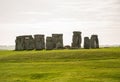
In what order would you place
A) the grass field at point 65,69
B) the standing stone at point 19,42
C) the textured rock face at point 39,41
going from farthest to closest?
1. the standing stone at point 19,42
2. the textured rock face at point 39,41
3. the grass field at point 65,69

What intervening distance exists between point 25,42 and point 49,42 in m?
6.88

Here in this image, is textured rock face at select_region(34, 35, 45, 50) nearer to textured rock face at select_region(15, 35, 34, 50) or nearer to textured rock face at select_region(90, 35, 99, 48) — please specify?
textured rock face at select_region(15, 35, 34, 50)

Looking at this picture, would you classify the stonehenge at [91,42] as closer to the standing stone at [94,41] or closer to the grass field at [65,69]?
the standing stone at [94,41]

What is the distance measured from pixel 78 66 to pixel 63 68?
2675 millimetres

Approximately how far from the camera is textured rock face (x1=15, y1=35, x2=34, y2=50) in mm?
88562

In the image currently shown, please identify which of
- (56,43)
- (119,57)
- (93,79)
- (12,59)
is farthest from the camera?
(56,43)

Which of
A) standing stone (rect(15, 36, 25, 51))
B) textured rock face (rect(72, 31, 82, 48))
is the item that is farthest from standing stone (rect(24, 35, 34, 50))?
textured rock face (rect(72, 31, 82, 48))

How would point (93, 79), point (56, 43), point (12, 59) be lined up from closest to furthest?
point (93, 79) < point (12, 59) < point (56, 43)

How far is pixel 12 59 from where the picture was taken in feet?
214

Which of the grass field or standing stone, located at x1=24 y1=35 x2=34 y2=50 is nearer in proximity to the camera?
the grass field

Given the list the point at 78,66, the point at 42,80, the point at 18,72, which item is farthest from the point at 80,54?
the point at 42,80

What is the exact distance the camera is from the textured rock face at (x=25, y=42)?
291ft

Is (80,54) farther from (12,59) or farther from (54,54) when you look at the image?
(12,59)

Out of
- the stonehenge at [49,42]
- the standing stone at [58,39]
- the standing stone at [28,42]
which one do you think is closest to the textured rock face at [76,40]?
the stonehenge at [49,42]
